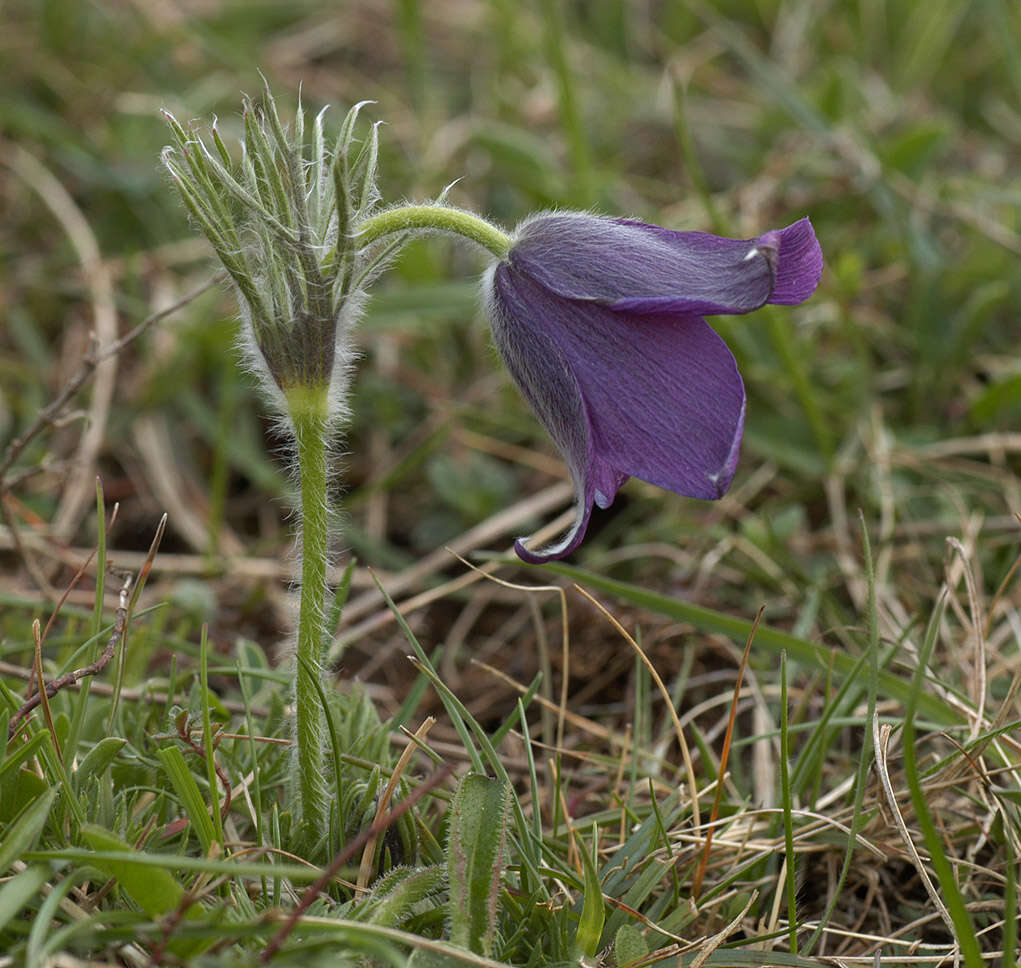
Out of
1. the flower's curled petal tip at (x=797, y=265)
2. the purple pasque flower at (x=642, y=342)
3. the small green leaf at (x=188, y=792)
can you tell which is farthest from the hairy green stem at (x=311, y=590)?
the flower's curled petal tip at (x=797, y=265)

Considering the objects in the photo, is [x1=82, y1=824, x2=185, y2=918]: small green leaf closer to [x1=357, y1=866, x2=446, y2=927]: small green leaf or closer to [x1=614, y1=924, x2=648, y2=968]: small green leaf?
[x1=357, y1=866, x2=446, y2=927]: small green leaf

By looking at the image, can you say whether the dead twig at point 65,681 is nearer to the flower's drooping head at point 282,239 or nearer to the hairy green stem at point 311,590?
the hairy green stem at point 311,590

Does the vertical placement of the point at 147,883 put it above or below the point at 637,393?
below

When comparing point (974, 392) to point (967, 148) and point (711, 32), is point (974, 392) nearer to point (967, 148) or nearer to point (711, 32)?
point (967, 148)

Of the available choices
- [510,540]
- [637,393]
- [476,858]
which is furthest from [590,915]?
[510,540]

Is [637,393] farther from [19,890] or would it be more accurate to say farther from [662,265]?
[19,890]

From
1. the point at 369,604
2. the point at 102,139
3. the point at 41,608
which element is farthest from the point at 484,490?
the point at 102,139
